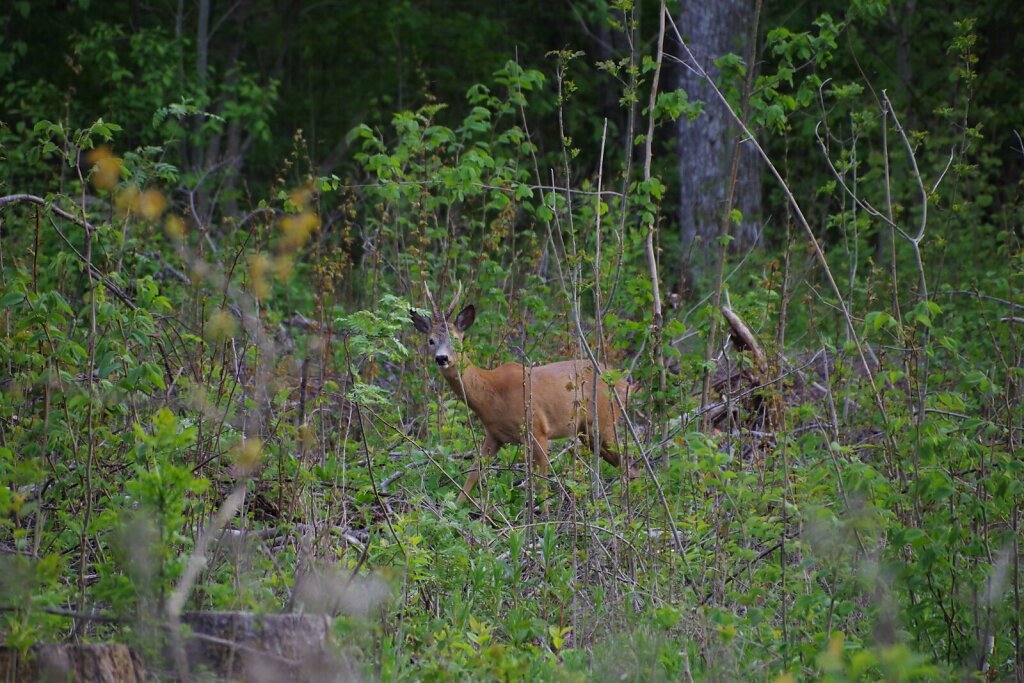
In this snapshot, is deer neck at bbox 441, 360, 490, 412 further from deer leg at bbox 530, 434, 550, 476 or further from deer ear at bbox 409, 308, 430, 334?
deer leg at bbox 530, 434, 550, 476

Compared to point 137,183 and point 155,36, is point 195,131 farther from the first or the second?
point 137,183

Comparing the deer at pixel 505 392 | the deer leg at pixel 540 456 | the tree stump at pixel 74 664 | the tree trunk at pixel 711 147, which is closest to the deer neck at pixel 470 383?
the deer at pixel 505 392

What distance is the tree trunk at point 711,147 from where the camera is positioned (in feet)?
39.8

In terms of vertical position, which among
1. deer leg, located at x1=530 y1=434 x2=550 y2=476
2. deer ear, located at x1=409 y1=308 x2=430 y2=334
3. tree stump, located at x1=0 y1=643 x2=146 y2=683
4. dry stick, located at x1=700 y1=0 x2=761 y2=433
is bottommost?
deer leg, located at x1=530 y1=434 x2=550 y2=476

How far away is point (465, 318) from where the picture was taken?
7.26 metres

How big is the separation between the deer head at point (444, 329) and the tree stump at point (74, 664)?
3500 millimetres

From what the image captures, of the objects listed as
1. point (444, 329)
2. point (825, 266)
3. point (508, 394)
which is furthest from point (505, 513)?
point (825, 266)

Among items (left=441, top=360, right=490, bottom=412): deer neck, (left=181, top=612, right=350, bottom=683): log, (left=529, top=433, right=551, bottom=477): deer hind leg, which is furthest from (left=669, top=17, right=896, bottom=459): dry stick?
(left=441, top=360, right=490, bottom=412): deer neck

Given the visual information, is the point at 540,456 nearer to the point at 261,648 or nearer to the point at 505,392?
the point at 505,392

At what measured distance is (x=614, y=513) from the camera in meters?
5.23

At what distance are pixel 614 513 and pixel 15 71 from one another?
12608mm

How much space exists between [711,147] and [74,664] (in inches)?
407

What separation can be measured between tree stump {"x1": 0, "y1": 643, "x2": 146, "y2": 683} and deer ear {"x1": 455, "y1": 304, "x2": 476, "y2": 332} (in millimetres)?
3979

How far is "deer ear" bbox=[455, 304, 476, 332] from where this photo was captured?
712cm
